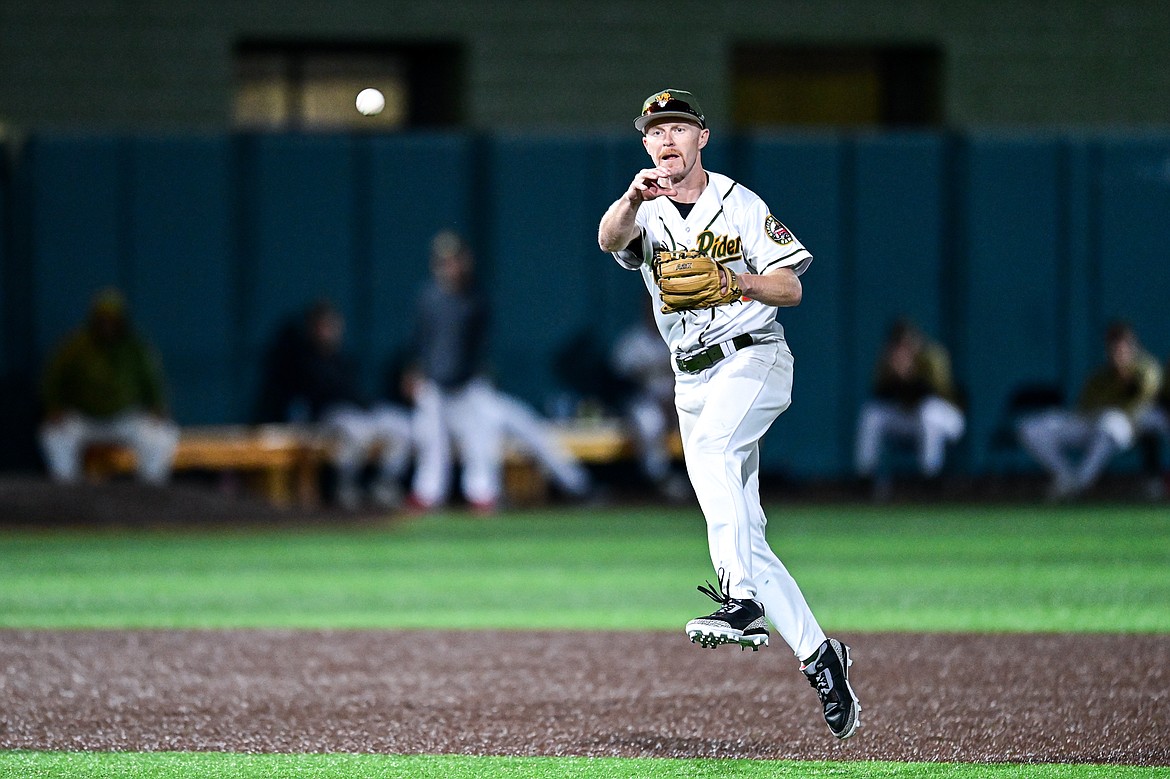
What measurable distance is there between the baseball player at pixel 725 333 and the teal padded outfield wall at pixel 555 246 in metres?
11.1

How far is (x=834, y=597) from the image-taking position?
9.11 m

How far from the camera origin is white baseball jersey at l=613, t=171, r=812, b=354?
524 centimetres

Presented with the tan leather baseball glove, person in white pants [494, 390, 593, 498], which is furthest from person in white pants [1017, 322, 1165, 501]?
the tan leather baseball glove

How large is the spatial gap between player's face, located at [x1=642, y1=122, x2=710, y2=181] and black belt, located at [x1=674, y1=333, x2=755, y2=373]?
51 centimetres

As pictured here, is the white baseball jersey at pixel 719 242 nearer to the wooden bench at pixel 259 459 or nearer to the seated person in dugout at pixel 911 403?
the wooden bench at pixel 259 459

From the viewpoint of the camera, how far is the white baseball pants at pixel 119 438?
47.4ft

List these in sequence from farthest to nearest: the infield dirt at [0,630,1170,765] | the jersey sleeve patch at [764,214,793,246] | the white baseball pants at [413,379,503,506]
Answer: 1. the white baseball pants at [413,379,503,506]
2. the infield dirt at [0,630,1170,765]
3. the jersey sleeve patch at [764,214,793,246]

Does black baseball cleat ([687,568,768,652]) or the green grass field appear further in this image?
the green grass field

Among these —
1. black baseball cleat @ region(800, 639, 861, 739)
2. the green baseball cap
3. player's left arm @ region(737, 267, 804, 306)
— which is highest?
the green baseball cap

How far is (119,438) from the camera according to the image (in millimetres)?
14570

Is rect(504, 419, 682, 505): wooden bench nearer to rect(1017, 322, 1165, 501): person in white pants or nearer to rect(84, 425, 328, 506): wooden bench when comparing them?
rect(84, 425, 328, 506): wooden bench

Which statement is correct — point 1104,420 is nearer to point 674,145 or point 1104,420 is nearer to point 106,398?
point 106,398

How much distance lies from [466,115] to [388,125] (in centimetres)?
121

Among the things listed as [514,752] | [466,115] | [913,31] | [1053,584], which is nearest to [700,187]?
[514,752]
